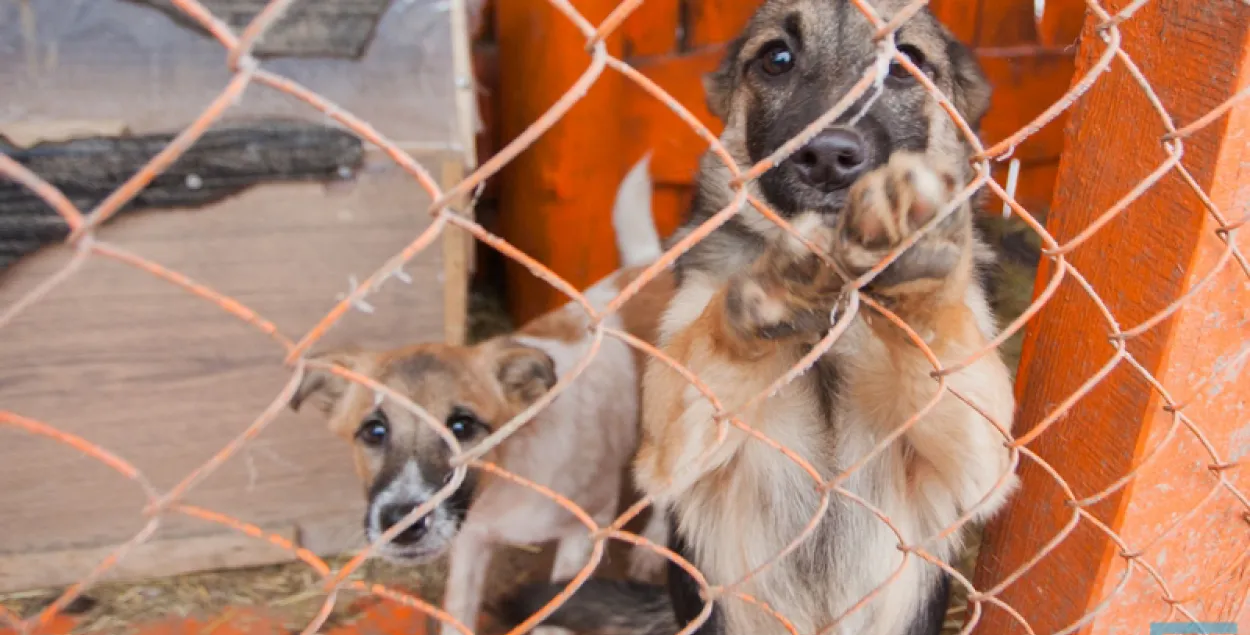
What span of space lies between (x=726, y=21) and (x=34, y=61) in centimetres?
273

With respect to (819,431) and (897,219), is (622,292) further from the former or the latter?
(819,431)

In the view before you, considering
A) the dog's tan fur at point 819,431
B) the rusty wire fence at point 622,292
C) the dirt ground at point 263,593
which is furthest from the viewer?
the dirt ground at point 263,593

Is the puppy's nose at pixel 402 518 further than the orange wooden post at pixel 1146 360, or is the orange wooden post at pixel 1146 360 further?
the puppy's nose at pixel 402 518

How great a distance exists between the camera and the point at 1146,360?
1757 mm

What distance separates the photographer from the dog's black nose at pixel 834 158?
6.35 ft

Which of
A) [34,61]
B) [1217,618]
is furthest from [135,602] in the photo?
[1217,618]

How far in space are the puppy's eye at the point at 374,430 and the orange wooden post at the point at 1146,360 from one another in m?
1.63

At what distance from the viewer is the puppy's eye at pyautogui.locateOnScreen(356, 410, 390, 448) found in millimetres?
2479

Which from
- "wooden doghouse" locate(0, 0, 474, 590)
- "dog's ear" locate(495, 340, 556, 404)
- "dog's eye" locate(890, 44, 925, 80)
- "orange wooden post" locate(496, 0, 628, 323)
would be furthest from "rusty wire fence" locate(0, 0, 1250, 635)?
"orange wooden post" locate(496, 0, 628, 323)

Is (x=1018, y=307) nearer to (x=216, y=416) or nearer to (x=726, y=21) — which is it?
(x=726, y=21)

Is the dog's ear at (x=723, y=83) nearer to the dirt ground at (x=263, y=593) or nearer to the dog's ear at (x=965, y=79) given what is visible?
the dog's ear at (x=965, y=79)

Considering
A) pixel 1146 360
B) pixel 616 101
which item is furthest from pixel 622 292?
pixel 616 101

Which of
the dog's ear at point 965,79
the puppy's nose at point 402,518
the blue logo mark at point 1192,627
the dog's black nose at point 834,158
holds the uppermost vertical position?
the dog's ear at point 965,79

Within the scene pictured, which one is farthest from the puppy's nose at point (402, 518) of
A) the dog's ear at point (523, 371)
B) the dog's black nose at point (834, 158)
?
the dog's black nose at point (834, 158)
